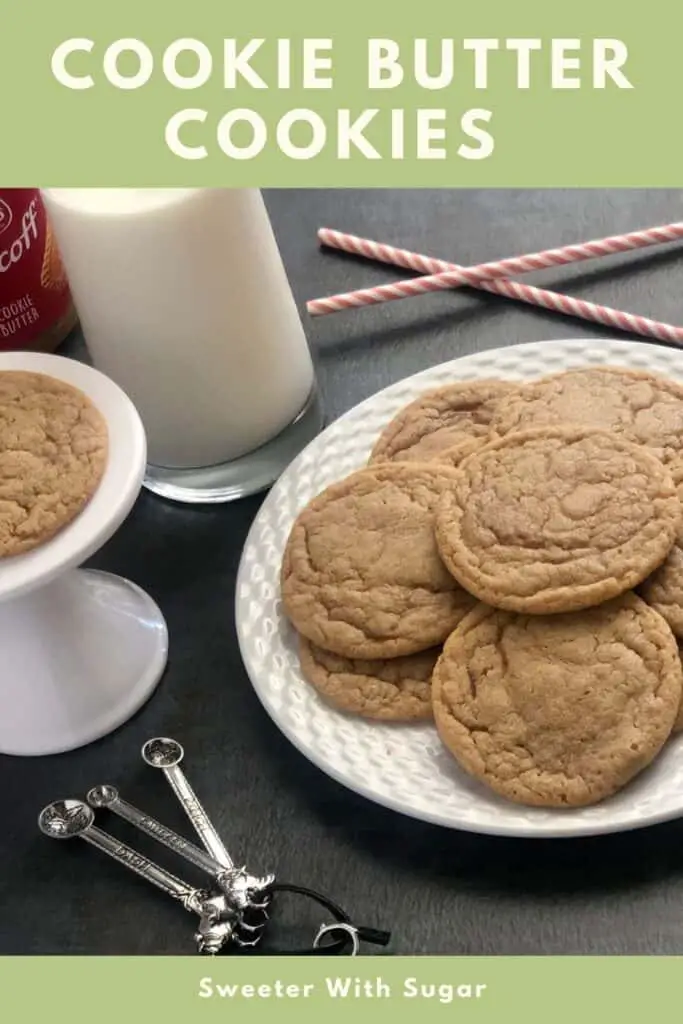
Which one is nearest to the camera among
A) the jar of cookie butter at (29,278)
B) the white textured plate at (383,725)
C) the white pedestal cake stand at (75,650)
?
the white textured plate at (383,725)

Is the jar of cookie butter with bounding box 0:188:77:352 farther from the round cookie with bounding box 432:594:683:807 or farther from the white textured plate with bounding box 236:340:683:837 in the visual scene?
the round cookie with bounding box 432:594:683:807

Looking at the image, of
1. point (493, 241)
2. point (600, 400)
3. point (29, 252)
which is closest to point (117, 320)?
point (29, 252)

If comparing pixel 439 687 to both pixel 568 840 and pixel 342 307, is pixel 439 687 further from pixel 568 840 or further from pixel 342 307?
pixel 342 307

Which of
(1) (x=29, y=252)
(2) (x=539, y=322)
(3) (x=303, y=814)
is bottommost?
(3) (x=303, y=814)

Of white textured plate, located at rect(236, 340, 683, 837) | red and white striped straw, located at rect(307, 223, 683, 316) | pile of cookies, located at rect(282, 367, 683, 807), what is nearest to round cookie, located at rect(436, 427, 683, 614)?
pile of cookies, located at rect(282, 367, 683, 807)

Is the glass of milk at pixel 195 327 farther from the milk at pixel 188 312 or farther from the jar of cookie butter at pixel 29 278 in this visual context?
the jar of cookie butter at pixel 29 278

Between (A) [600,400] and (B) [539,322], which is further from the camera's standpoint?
(B) [539,322]

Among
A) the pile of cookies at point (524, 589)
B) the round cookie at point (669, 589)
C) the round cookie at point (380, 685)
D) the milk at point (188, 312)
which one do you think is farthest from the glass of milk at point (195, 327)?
the round cookie at point (669, 589)
